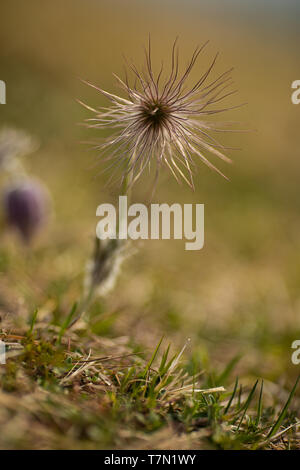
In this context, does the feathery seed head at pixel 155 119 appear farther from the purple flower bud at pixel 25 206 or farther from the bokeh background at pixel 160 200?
the purple flower bud at pixel 25 206

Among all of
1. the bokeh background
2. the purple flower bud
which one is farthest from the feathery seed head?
the purple flower bud

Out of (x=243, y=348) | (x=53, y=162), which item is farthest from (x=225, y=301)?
(x=53, y=162)

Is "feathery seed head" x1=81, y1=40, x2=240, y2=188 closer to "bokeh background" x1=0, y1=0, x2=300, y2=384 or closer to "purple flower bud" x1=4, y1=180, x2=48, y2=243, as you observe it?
"bokeh background" x1=0, y1=0, x2=300, y2=384

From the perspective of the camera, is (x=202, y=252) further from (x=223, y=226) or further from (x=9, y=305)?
(x=9, y=305)

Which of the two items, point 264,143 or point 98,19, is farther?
point 98,19

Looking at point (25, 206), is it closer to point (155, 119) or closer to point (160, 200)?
point (155, 119)

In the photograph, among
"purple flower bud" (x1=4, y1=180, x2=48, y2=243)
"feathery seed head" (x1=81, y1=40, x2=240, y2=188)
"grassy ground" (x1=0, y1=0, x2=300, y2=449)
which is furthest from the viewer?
"purple flower bud" (x1=4, y1=180, x2=48, y2=243)

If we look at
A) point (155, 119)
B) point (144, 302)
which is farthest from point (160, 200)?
point (155, 119)
